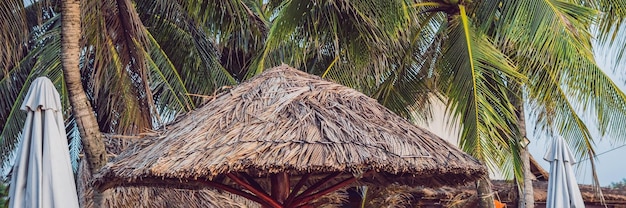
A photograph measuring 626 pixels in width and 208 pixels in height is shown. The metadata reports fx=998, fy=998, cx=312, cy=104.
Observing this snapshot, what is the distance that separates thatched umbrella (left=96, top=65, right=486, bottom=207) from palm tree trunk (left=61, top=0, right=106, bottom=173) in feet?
4.84

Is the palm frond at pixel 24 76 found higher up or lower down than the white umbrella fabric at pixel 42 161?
higher up

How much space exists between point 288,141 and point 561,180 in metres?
2.39

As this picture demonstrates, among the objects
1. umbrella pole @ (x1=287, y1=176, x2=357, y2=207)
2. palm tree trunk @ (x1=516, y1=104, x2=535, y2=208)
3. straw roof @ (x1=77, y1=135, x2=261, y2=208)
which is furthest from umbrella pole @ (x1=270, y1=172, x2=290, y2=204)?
palm tree trunk @ (x1=516, y1=104, x2=535, y2=208)

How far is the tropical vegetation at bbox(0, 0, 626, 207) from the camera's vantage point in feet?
30.9

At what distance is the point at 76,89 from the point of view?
8.44m

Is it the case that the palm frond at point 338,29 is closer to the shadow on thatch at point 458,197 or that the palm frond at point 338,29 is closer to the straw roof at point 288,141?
the shadow on thatch at point 458,197

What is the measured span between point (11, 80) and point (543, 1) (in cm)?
714

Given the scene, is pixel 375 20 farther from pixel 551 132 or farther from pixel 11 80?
pixel 11 80

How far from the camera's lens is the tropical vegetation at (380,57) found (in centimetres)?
943

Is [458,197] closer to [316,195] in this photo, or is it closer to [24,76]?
[316,195]

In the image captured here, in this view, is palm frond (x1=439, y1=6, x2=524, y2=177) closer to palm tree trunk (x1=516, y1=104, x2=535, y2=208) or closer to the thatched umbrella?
palm tree trunk (x1=516, y1=104, x2=535, y2=208)

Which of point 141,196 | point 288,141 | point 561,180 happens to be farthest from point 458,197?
point 288,141

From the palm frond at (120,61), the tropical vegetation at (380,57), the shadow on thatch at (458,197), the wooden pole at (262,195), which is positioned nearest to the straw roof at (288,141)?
the wooden pole at (262,195)

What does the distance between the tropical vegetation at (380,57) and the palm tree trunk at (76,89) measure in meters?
0.03
